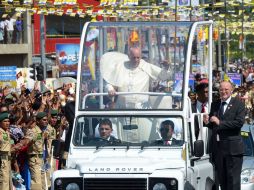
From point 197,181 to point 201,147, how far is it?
0.56m

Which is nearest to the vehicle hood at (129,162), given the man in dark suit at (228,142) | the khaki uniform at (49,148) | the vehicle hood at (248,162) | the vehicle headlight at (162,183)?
the vehicle headlight at (162,183)

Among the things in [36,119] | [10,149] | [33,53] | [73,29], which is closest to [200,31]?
[10,149]

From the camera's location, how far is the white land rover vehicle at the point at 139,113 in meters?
11.9

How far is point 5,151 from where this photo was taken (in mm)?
16984

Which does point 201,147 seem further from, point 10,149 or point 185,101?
point 10,149

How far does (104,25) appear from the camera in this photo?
1388 cm

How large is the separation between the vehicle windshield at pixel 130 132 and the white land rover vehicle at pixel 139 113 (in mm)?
13

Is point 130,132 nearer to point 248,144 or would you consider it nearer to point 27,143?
point 248,144

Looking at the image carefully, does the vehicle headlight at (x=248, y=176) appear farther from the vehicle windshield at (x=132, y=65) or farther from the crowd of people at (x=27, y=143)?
the vehicle windshield at (x=132, y=65)

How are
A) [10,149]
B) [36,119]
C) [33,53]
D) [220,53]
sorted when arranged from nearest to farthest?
[10,149]
[36,119]
[220,53]
[33,53]

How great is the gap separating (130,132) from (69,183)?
4.38ft

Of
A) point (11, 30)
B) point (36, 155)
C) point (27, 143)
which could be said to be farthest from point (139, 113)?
point (11, 30)

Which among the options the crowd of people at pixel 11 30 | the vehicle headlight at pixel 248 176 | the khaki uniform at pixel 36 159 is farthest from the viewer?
the crowd of people at pixel 11 30

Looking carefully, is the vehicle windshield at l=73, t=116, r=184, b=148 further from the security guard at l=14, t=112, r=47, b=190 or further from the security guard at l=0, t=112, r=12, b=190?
the security guard at l=14, t=112, r=47, b=190
